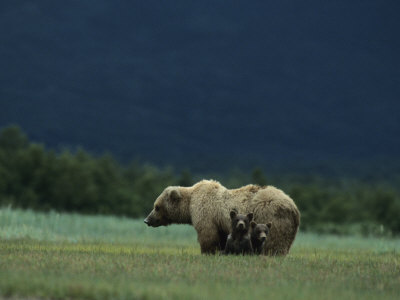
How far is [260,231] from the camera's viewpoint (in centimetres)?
1355

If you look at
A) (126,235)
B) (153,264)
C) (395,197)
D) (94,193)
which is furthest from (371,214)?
(153,264)

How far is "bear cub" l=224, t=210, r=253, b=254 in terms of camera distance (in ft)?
44.8

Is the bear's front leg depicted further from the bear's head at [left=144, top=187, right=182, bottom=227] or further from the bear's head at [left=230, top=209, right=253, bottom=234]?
the bear's head at [left=144, top=187, right=182, bottom=227]

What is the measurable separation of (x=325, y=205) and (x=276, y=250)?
39559 mm

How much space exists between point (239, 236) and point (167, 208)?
268cm

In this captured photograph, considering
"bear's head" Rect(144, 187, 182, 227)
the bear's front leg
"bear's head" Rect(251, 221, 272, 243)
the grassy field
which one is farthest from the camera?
"bear's head" Rect(144, 187, 182, 227)

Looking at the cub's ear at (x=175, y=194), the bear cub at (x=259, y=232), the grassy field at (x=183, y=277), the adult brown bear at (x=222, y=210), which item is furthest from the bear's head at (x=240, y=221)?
the cub's ear at (x=175, y=194)

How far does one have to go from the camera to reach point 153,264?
1130 centimetres

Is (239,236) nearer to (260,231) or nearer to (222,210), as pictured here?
(260,231)

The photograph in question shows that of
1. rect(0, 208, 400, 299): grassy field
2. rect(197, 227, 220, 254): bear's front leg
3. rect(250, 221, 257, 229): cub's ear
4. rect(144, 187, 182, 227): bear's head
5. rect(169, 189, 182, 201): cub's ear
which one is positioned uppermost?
rect(169, 189, 182, 201): cub's ear

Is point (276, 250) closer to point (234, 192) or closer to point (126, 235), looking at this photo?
point (234, 192)

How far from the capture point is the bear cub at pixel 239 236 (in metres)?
13.6

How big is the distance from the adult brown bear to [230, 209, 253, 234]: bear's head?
1.71 ft

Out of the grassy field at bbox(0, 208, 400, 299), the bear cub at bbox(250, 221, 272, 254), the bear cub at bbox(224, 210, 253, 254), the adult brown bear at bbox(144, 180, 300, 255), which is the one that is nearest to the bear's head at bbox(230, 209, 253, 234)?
the bear cub at bbox(224, 210, 253, 254)
